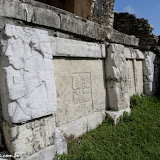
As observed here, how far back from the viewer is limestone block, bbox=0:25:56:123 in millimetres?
1628

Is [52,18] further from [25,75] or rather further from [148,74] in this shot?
[148,74]

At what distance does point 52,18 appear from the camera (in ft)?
7.54

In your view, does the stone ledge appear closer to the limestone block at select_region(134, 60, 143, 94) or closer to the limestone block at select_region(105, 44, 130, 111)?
the limestone block at select_region(105, 44, 130, 111)

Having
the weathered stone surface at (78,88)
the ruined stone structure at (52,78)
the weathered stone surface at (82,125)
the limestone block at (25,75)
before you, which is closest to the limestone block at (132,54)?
the ruined stone structure at (52,78)

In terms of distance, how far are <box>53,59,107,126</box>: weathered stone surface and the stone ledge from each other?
21.9 inches

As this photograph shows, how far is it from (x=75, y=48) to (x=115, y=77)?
116 cm

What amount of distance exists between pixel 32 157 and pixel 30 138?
0.74ft

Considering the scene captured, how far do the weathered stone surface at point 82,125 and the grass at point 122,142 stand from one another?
0.10 metres

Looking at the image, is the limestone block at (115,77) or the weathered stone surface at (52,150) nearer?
the weathered stone surface at (52,150)

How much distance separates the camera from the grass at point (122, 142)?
2.11 meters

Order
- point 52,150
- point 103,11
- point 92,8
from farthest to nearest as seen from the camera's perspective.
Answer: point 103,11
point 92,8
point 52,150

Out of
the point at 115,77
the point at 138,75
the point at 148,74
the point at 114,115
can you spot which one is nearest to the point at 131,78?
the point at 138,75

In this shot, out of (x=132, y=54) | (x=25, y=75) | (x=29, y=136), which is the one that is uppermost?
(x=132, y=54)

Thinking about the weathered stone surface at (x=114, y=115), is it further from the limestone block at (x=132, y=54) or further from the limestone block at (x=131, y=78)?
the limestone block at (x=132, y=54)
